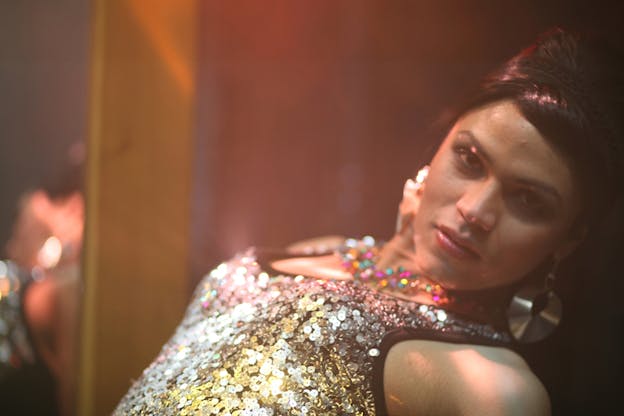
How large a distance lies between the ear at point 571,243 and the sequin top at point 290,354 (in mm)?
104

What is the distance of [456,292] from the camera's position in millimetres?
685

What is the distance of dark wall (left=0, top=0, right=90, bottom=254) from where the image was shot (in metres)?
1.14

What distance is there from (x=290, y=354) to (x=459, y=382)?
178 millimetres

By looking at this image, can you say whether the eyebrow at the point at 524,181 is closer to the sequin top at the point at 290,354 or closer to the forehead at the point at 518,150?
the forehead at the point at 518,150

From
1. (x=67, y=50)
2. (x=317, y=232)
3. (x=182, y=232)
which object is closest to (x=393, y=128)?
(x=317, y=232)

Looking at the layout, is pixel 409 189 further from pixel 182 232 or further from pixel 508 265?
pixel 182 232

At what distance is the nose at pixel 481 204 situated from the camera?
→ 61 cm

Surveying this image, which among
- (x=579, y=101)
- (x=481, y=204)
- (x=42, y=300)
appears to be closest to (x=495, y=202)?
(x=481, y=204)

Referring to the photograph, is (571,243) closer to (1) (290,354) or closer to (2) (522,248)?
(2) (522,248)

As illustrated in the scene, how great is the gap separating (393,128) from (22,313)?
0.76 m

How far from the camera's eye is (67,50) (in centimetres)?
115

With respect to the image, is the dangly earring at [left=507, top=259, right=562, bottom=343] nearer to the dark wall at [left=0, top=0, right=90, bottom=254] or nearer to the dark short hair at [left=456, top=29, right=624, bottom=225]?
the dark short hair at [left=456, top=29, right=624, bottom=225]

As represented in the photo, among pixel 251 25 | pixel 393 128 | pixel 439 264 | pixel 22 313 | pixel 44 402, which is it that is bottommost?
pixel 44 402

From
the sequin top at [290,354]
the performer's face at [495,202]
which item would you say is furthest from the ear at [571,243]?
the sequin top at [290,354]
